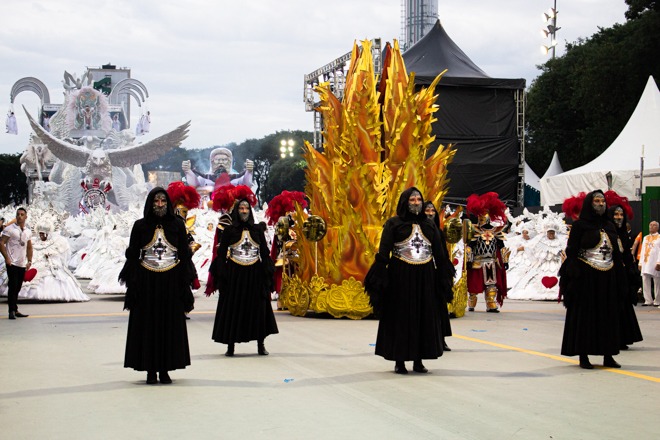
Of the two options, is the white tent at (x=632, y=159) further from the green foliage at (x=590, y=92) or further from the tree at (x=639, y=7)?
the tree at (x=639, y=7)

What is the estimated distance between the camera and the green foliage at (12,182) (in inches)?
3516

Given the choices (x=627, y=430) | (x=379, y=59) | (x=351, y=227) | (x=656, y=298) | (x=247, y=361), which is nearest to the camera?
(x=627, y=430)

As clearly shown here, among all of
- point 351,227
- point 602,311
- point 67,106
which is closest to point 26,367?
point 602,311

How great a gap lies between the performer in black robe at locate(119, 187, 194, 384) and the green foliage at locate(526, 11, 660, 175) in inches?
1341

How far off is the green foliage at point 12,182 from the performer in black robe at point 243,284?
81.7 metres

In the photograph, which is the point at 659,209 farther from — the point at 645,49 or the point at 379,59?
the point at 645,49

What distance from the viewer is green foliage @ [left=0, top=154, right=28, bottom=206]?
3516 inches

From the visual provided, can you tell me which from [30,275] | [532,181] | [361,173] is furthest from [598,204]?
[532,181]

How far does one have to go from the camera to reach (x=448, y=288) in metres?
9.76

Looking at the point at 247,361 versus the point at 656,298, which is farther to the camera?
the point at 656,298

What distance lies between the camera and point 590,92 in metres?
42.7

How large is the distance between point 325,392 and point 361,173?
774 centimetres

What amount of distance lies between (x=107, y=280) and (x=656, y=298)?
12.1 meters

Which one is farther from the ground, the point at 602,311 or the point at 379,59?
the point at 379,59
